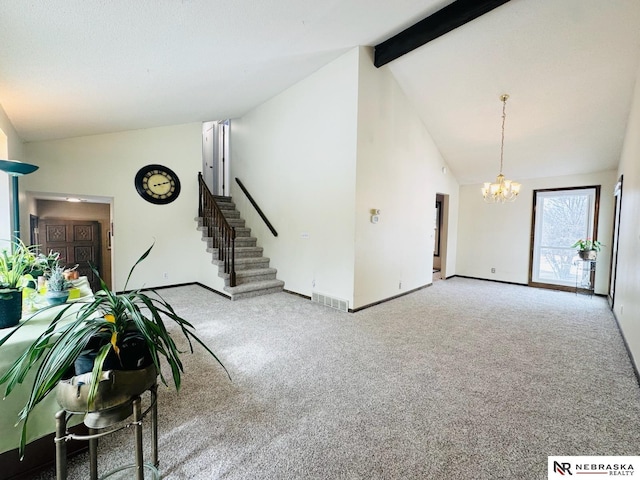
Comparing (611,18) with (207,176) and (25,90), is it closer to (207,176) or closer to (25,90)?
(25,90)

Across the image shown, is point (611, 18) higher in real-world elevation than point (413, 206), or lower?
higher

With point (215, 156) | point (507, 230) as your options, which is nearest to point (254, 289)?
point (215, 156)

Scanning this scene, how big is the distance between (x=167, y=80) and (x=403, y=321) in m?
4.21

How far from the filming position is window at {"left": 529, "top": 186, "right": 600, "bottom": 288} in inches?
229

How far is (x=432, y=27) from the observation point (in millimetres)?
3678

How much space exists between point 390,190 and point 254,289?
9.64ft

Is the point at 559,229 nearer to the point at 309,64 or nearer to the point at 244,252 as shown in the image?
the point at 309,64

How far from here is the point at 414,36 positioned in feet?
12.6

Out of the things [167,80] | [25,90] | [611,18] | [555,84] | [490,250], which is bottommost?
[490,250]

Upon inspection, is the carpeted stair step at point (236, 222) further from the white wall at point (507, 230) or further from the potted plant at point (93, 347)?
the white wall at point (507, 230)

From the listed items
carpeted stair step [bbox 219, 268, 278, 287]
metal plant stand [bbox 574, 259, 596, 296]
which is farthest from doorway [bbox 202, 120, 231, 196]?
metal plant stand [bbox 574, 259, 596, 296]

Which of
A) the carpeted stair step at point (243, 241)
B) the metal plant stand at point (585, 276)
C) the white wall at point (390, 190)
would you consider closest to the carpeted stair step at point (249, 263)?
the carpeted stair step at point (243, 241)

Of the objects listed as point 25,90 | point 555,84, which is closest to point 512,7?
point 555,84

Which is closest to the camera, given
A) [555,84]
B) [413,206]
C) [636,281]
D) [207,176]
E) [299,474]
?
[299,474]
